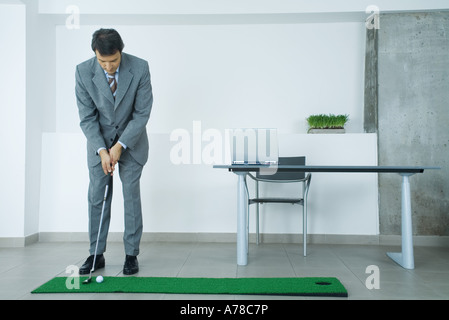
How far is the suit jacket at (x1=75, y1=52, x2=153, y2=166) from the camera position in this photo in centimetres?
255

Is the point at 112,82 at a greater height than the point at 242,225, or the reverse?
the point at 112,82

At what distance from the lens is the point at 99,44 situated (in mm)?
2332

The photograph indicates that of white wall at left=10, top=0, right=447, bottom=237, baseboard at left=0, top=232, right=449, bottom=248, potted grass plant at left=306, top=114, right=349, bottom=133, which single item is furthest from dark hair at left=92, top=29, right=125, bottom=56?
potted grass plant at left=306, top=114, right=349, bottom=133

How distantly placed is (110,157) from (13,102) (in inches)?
70.3

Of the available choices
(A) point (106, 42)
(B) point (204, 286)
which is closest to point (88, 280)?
(B) point (204, 286)

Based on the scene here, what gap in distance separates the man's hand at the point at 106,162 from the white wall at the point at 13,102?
1597mm

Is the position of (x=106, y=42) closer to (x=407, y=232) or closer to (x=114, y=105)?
(x=114, y=105)

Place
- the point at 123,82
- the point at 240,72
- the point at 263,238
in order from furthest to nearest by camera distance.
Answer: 1. the point at 240,72
2. the point at 263,238
3. the point at 123,82

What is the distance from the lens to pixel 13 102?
369cm

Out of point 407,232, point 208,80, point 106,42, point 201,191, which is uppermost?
point 208,80

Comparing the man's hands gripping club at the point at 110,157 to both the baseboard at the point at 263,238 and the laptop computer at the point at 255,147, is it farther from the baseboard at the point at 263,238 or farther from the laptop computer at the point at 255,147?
the baseboard at the point at 263,238

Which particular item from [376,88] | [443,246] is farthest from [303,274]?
[376,88]

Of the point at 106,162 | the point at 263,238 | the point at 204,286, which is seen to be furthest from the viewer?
the point at 263,238

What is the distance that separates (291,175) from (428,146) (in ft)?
4.54
